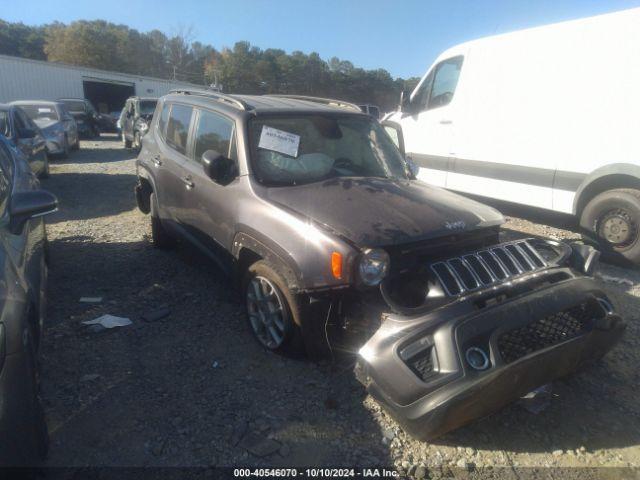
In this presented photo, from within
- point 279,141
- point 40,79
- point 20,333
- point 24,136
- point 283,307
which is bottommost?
point 40,79

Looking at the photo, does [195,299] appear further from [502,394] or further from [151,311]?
[502,394]

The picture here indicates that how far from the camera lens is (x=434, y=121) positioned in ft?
23.0

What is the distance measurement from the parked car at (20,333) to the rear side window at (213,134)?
4.39 ft

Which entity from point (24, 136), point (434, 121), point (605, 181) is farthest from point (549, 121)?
point (24, 136)

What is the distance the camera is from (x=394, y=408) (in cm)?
228

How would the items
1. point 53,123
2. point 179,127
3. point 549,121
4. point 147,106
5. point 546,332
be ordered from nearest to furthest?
point 546,332 → point 179,127 → point 549,121 → point 53,123 → point 147,106

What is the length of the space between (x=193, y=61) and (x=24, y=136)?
68664mm

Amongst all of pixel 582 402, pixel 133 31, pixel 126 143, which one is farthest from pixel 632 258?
pixel 133 31

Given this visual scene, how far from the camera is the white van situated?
16.3 ft

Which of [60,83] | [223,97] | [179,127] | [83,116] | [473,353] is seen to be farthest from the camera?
[60,83]

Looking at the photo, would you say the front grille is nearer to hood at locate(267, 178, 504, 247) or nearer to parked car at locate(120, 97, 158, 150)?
hood at locate(267, 178, 504, 247)

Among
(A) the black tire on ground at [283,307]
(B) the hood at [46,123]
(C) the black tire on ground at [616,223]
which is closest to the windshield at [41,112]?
(B) the hood at [46,123]

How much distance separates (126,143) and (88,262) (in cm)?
1273

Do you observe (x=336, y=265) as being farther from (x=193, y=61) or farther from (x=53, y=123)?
(x=193, y=61)
